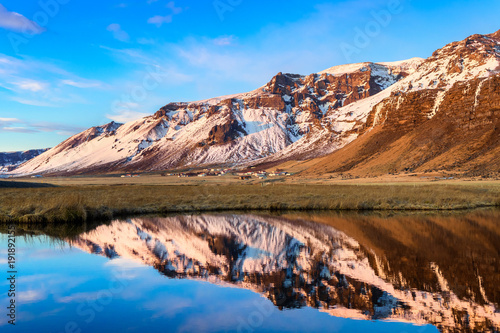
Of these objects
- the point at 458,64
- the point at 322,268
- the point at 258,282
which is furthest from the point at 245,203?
the point at 458,64

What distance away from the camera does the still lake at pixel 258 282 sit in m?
7.44

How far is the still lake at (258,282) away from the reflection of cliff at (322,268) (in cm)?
3

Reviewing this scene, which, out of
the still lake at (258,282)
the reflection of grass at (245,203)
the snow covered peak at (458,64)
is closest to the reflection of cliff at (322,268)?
the still lake at (258,282)

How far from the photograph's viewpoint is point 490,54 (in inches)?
5512

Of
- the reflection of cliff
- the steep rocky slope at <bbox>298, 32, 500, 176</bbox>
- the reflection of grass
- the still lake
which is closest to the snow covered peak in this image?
the steep rocky slope at <bbox>298, 32, 500, 176</bbox>

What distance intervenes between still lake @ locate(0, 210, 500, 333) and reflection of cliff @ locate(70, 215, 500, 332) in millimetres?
32

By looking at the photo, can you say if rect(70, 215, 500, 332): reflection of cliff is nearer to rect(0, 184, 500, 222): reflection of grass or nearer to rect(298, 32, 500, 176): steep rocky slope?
rect(0, 184, 500, 222): reflection of grass

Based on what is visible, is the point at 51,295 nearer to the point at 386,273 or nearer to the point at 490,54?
the point at 386,273

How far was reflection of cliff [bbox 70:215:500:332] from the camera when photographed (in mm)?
7949

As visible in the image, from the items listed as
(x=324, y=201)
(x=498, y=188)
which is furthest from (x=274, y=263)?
(x=498, y=188)

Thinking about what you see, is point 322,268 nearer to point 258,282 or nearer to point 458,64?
point 258,282

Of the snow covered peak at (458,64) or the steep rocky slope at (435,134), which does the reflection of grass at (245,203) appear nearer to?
the steep rocky slope at (435,134)

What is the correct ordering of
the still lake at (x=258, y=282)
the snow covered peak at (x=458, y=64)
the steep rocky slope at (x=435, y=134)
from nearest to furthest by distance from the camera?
the still lake at (x=258, y=282) < the steep rocky slope at (x=435, y=134) < the snow covered peak at (x=458, y=64)

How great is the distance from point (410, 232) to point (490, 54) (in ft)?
486
